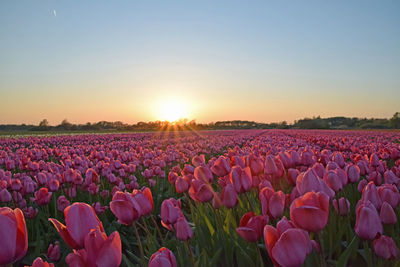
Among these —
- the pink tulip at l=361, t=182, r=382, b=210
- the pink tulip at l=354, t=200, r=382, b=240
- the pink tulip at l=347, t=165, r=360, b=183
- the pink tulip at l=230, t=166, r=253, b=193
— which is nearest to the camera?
the pink tulip at l=354, t=200, r=382, b=240

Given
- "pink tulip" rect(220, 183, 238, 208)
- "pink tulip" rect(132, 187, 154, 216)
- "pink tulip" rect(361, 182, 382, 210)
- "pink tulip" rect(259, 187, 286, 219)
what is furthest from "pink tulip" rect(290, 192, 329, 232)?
"pink tulip" rect(132, 187, 154, 216)

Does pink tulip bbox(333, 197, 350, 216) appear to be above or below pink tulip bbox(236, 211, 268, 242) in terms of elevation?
below

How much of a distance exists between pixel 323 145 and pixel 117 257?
11.7 m

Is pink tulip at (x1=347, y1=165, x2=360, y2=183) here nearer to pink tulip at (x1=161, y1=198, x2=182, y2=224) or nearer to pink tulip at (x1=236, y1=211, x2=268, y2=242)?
pink tulip at (x1=236, y1=211, x2=268, y2=242)

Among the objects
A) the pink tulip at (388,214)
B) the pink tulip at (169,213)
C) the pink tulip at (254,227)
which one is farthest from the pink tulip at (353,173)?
the pink tulip at (169,213)

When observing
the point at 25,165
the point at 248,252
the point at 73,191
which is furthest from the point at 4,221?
the point at 25,165

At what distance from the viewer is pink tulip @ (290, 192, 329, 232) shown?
133 centimetres

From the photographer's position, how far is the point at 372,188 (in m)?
1.94

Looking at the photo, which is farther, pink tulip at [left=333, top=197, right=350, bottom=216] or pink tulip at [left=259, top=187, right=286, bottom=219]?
pink tulip at [left=333, top=197, right=350, bottom=216]

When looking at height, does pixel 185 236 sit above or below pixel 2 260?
below

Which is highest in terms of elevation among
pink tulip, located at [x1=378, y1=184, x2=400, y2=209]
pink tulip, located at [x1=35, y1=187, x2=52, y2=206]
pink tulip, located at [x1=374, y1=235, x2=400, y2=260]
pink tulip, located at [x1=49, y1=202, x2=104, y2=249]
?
pink tulip, located at [x1=49, y1=202, x2=104, y2=249]

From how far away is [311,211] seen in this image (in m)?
1.33

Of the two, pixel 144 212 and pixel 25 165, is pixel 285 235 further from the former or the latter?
pixel 25 165

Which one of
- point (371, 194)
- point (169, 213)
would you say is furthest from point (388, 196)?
point (169, 213)
